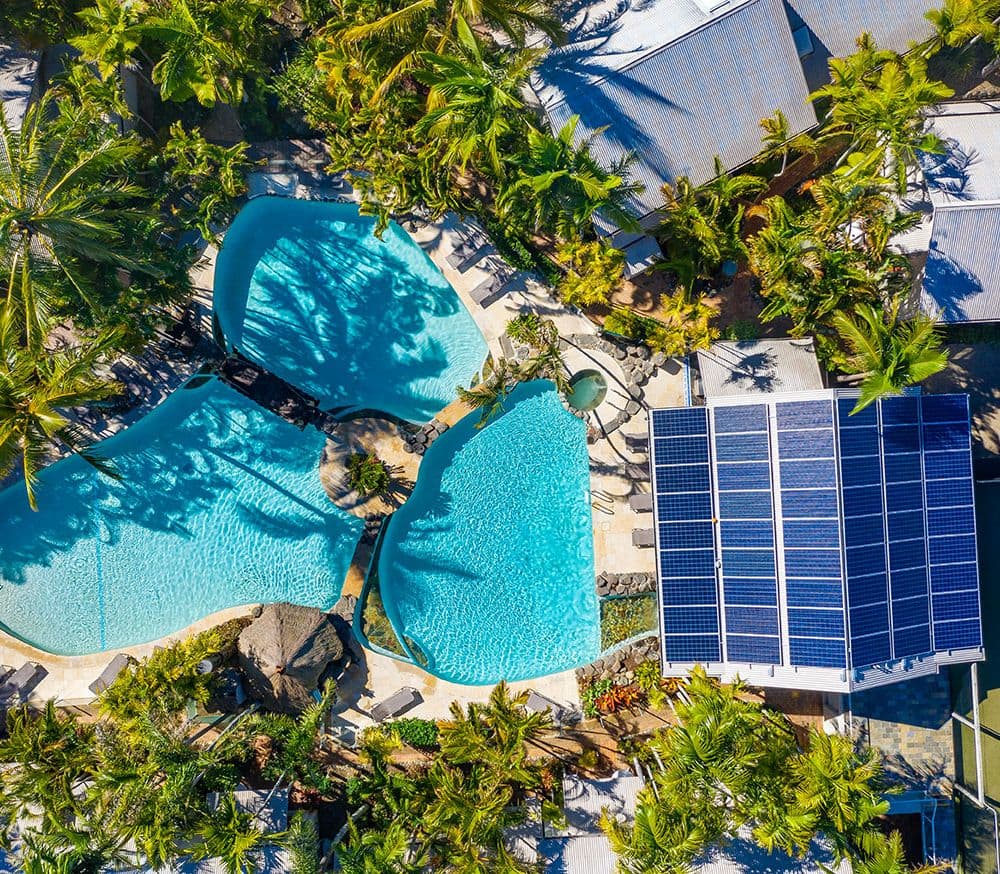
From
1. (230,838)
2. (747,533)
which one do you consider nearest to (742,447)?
(747,533)

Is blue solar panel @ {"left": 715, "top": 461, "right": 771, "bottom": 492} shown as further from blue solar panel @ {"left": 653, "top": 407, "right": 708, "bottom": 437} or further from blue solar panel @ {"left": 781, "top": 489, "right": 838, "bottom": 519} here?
blue solar panel @ {"left": 653, "top": 407, "right": 708, "bottom": 437}

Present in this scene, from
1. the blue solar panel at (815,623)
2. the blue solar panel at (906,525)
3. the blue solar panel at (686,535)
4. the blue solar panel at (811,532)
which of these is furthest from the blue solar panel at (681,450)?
the blue solar panel at (906,525)

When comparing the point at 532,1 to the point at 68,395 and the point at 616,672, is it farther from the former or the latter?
the point at 616,672

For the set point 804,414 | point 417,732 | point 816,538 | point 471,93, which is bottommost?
point 417,732

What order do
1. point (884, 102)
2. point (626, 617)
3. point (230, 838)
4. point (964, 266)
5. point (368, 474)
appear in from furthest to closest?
point (626, 617), point (368, 474), point (964, 266), point (230, 838), point (884, 102)

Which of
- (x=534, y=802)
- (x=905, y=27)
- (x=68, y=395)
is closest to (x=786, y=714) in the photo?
(x=534, y=802)

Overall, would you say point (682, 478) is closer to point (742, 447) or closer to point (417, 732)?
point (742, 447)

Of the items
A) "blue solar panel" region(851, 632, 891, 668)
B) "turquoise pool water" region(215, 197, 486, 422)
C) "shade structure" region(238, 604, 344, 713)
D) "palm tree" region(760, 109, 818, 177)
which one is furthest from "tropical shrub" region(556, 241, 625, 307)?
"shade structure" region(238, 604, 344, 713)
